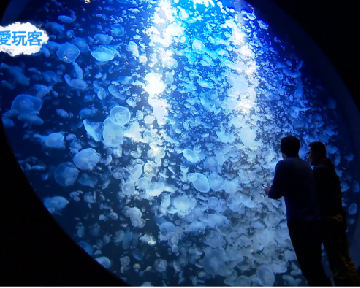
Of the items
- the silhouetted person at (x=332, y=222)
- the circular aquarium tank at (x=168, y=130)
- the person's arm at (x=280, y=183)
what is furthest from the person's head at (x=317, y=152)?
the circular aquarium tank at (x=168, y=130)

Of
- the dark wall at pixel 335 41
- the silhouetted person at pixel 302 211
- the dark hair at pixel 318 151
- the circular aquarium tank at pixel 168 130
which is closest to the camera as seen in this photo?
the silhouetted person at pixel 302 211

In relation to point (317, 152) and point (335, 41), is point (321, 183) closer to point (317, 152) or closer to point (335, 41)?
point (317, 152)

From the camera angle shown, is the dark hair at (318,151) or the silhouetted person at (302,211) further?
the dark hair at (318,151)

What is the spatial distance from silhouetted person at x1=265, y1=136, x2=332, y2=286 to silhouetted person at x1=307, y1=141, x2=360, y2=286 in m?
0.10

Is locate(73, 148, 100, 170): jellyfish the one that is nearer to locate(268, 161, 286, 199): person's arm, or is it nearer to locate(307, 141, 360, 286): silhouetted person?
locate(268, 161, 286, 199): person's arm

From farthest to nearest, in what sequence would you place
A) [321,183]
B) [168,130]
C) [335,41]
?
1. [168,130]
2. [335,41]
3. [321,183]

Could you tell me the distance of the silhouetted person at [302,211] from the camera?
1509 mm

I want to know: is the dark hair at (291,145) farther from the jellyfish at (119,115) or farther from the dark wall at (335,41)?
the jellyfish at (119,115)

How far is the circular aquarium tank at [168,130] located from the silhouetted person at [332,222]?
99 centimetres

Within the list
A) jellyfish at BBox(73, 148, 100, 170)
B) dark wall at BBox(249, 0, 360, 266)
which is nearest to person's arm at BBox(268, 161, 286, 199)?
dark wall at BBox(249, 0, 360, 266)

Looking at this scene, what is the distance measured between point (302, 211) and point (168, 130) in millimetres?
1578

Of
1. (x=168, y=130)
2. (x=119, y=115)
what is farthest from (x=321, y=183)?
(x=119, y=115)

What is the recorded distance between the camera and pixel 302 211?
1.55 metres

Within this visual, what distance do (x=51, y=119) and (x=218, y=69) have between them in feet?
6.58
